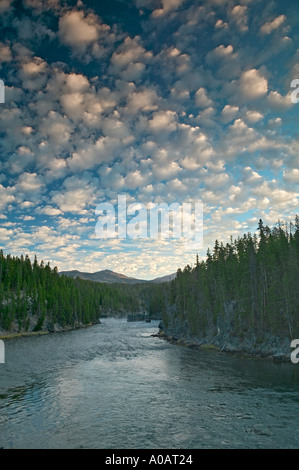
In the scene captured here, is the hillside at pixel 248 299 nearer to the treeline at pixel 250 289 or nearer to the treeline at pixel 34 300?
the treeline at pixel 250 289

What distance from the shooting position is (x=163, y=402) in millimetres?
29109

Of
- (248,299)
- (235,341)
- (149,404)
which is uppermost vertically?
(248,299)

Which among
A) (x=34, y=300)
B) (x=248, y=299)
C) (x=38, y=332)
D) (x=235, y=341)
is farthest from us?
(x=34, y=300)

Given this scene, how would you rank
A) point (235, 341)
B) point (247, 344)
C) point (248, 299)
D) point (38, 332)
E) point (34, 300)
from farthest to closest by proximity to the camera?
1. point (34, 300)
2. point (38, 332)
3. point (248, 299)
4. point (235, 341)
5. point (247, 344)

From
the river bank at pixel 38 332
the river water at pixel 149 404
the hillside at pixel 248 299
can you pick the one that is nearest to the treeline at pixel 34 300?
the river bank at pixel 38 332

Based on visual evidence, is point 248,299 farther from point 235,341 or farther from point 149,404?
point 149,404

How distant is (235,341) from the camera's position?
62406 mm

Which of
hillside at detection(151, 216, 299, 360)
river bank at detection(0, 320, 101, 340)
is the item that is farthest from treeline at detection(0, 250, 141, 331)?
hillside at detection(151, 216, 299, 360)

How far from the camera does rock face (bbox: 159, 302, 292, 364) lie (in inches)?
2078

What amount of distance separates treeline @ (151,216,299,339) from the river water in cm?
1302

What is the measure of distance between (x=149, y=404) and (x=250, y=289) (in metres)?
46.8

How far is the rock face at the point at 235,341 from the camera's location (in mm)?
52781

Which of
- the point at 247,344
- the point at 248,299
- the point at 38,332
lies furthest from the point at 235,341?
the point at 38,332

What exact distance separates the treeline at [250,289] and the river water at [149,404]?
1302 centimetres
